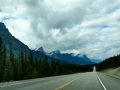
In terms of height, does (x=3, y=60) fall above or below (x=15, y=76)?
above

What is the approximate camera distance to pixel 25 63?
9925cm

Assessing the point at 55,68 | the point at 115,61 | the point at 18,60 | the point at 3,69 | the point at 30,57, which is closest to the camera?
the point at 3,69

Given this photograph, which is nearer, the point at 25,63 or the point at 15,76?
the point at 15,76

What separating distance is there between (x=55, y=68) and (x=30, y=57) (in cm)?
2653

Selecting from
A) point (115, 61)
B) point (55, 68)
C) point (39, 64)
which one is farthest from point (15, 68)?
point (115, 61)

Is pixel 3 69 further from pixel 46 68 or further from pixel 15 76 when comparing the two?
pixel 46 68

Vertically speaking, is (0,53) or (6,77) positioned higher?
(0,53)

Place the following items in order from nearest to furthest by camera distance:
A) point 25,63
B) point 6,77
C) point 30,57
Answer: point 6,77 → point 25,63 → point 30,57

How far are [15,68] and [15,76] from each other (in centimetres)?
412

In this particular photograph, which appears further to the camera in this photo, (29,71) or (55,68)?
(55,68)

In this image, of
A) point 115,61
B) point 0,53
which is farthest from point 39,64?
point 115,61

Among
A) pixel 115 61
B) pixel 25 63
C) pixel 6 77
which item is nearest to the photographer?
pixel 6 77

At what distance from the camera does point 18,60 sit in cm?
9244

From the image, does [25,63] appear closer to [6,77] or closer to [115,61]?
[6,77]
